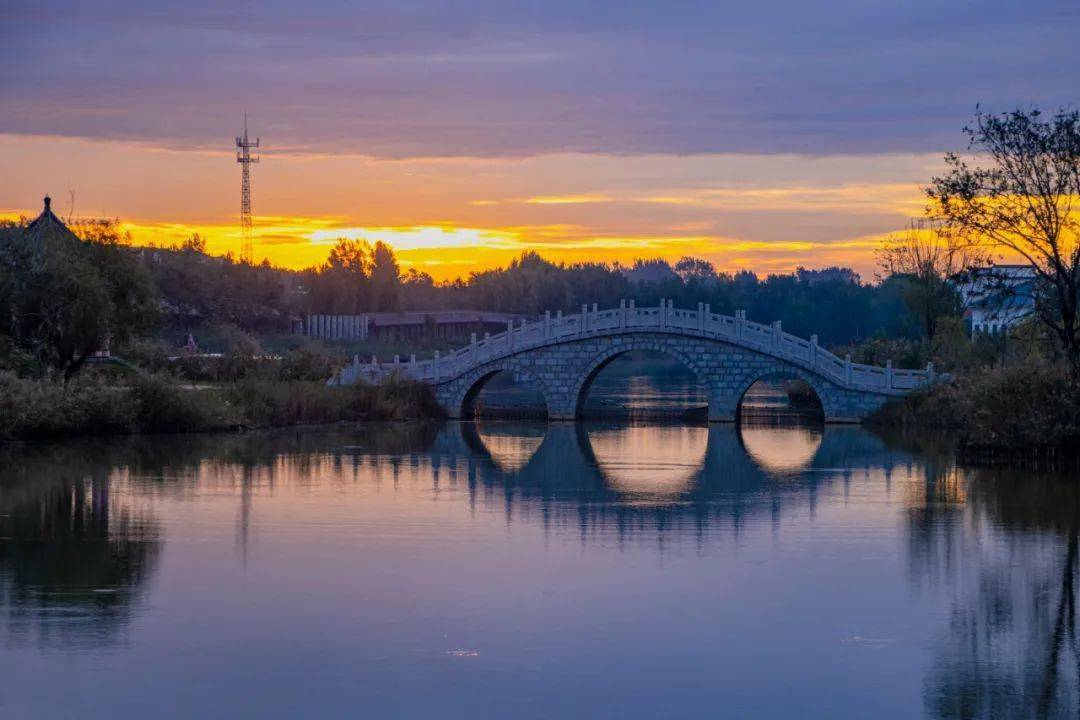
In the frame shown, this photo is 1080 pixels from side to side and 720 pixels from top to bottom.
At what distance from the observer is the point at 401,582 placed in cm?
1367

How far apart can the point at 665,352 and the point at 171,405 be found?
45.7 ft

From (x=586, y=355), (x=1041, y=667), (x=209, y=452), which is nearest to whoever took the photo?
(x=1041, y=667)

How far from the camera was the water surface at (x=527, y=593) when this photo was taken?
1001 centimetres

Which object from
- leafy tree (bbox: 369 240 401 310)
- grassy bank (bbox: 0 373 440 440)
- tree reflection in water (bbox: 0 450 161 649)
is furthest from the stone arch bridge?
leafy tree (bbox: 369 240 401 310)

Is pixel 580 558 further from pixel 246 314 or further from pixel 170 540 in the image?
pixel 246 314

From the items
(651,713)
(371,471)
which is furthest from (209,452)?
(651,713)

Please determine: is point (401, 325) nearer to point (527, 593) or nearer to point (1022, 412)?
point (1022, 412)

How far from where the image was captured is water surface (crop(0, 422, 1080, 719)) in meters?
Result: 10.0

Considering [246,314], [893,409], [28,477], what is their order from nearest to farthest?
[28,477] < [893,409] < [246,314]

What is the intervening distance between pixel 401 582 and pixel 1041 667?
219 inches

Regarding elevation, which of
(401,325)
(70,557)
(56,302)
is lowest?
(70,557)

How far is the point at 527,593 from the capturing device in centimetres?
1327

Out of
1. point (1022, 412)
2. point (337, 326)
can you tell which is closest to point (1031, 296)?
point (1022, 412)

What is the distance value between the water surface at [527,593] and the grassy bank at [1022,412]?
1.28 m
